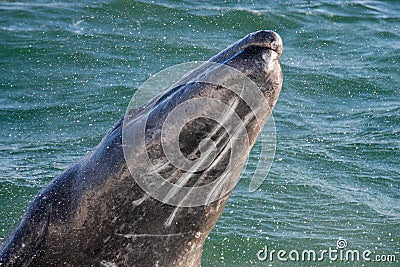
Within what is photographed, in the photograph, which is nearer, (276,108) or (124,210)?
(124,210)

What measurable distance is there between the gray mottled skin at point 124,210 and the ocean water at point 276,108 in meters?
3.49

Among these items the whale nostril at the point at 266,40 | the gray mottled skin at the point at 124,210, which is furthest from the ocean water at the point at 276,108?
the whale nostril at the point at 266,40

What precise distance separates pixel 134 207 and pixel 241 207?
5144 millimetres

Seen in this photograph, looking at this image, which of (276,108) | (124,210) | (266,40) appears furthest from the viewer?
(276,108)

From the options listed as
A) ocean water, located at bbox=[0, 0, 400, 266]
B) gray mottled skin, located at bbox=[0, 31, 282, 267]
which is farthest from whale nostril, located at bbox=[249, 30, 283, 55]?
ocean water, located at bbox=[0, 0, 400, 266]

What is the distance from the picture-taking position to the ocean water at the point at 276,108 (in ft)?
30.1

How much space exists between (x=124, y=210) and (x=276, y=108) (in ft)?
29.0

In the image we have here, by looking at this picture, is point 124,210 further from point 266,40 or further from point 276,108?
point 276,108

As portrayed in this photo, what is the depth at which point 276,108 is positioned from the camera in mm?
13164

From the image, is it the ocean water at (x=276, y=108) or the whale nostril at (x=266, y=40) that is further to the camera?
the ocean water at (x=276, y=108)

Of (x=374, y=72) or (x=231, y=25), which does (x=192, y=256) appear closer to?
(x=374, y=72)

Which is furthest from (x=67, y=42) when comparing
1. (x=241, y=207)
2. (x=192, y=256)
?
(x=192, y=256)

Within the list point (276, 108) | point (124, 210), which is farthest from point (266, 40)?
point (276, 108)

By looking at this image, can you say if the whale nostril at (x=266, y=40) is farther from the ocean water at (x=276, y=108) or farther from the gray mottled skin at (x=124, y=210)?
the ocean water at (x=276, y=108)
